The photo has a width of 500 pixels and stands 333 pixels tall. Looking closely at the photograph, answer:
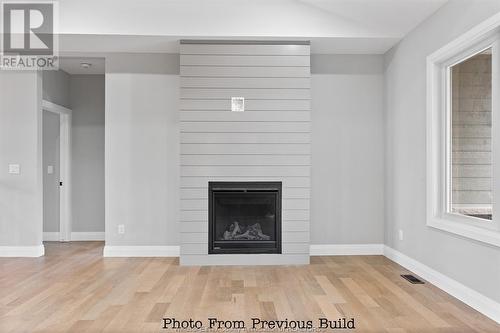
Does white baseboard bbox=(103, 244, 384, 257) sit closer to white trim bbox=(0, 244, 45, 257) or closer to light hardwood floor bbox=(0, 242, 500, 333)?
light hardwood floor bbox=(0, 242, 500, 333)

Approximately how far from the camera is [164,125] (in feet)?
16.9

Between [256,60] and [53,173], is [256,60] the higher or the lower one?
the higher one

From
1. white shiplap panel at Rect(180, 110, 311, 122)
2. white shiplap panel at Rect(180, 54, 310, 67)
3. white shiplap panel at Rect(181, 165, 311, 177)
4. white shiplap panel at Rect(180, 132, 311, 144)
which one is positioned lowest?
white shiplap panel at Rect(181, 165, 311, 177)

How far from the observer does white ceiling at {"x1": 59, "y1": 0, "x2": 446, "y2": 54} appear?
4.35 meters

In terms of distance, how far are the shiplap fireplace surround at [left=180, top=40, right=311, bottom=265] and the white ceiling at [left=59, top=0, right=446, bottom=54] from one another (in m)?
0.20

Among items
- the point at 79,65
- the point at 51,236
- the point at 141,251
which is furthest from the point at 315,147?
the point at 51,236

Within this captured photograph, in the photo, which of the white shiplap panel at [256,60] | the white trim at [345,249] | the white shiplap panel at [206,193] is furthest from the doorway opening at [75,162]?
the white trim at [345,249]

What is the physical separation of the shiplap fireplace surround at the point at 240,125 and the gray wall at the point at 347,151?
0.55m

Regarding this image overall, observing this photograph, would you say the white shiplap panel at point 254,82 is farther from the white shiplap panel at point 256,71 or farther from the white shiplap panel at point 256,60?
the white shiplap panel at point 256,60

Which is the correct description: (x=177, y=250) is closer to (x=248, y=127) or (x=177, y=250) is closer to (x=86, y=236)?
(x=248, y=127)

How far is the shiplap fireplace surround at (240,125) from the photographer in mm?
4621

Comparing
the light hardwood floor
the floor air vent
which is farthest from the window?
the light hardwood floor

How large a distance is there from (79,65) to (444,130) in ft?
15.6

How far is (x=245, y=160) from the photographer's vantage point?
4.66 meters
